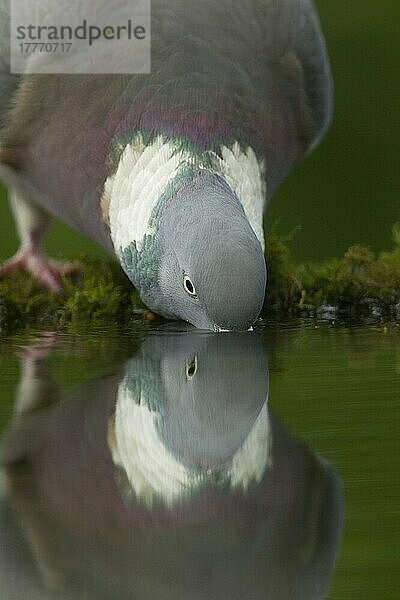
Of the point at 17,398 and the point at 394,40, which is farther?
the point at 394,40

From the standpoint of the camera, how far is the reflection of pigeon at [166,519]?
0.97 m

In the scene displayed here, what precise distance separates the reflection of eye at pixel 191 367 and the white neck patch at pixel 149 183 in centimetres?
61

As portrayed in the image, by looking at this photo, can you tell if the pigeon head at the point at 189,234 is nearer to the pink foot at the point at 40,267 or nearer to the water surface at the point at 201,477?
the water surface at the point at 201,477

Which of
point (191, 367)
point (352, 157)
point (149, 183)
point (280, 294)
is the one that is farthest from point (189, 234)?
point (352, 157)

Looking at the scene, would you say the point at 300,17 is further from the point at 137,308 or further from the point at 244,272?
the point at 244,272

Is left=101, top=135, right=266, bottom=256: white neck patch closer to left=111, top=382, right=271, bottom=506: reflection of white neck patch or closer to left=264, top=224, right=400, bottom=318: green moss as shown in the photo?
left=264, top=224, right=400, bottom=318: green moss

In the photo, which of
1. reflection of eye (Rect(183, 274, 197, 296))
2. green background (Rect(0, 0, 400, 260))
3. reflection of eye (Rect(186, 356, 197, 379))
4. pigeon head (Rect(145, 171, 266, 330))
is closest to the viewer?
reflection of eye (Rect(186, 356, 197, 379))

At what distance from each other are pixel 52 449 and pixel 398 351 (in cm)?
100

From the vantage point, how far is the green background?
14.1 feet

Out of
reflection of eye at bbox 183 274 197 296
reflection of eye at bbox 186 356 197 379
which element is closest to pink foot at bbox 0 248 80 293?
reflection of eye at bbox 183 274 197 296

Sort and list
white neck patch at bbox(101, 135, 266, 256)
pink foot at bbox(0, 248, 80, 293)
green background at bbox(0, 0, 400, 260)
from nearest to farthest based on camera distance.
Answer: white neck patch at bbox(101, 135, 266, 256)
pink foot at bbox(0, 248, 80, 293)
green background at bbox(0, 0, 400, 260)

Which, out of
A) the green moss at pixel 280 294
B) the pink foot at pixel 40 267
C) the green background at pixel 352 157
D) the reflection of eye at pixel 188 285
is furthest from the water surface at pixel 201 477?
the green background at pixel 352 157

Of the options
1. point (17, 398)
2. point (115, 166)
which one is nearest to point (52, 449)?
point (17, 398)

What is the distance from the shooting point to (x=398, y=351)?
225 cm
